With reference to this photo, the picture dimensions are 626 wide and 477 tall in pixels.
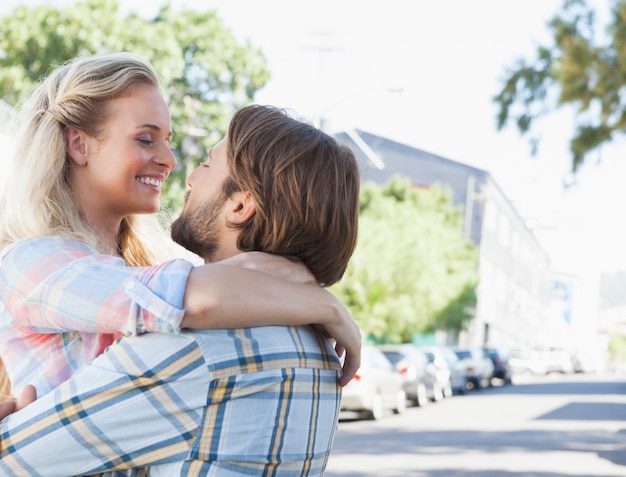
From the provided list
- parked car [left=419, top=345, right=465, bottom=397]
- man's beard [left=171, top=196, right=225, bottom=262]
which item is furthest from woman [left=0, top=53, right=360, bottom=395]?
parked car [left=419, top=345, right=465, bottom=397]

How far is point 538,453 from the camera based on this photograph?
1411 centimetres

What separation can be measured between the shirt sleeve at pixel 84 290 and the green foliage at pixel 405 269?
73.0 ft

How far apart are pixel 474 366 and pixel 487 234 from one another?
85.6 ft

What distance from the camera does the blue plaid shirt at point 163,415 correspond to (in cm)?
175

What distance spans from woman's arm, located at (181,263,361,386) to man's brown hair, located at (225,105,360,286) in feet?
0.28

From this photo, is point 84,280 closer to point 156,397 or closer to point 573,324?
point 156,397

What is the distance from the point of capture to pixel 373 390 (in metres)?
19.8

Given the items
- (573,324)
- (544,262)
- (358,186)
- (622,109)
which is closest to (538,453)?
(622,109)

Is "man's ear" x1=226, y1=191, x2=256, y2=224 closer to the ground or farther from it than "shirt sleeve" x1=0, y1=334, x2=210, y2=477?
farther from it

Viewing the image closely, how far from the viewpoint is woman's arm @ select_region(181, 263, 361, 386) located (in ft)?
5.80

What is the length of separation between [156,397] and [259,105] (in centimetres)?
62

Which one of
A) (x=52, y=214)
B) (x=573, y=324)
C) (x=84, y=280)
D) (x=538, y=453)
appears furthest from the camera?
(x=573, y=324)

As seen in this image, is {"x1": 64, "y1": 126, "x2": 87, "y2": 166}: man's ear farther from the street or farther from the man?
the street

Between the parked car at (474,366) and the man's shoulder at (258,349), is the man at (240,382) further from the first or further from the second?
the parked car at (474,366)
